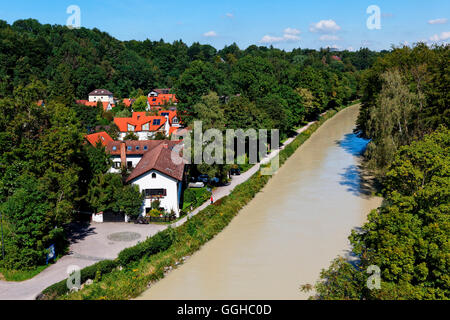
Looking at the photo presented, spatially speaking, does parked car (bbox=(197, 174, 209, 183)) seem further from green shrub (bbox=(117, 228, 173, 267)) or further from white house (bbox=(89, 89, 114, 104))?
white house (bbox=(89, 89, 114, 104))

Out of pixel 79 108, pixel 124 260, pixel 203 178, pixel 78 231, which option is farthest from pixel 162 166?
pixel 79 108

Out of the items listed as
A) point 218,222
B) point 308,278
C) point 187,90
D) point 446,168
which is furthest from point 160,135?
point 446,168

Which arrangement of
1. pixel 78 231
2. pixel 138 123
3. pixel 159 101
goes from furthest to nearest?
pixel 159 101 → pixel 138 123 → pixel 78 231

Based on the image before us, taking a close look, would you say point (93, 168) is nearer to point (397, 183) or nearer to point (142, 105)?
point (397, 183)

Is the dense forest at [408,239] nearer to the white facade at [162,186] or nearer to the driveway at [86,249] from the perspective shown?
the driveway at [86,249]

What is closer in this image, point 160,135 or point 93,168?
point 93,168

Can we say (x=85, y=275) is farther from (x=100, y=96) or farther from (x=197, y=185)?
(x=100, y=96)

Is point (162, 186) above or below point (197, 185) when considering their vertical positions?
above
